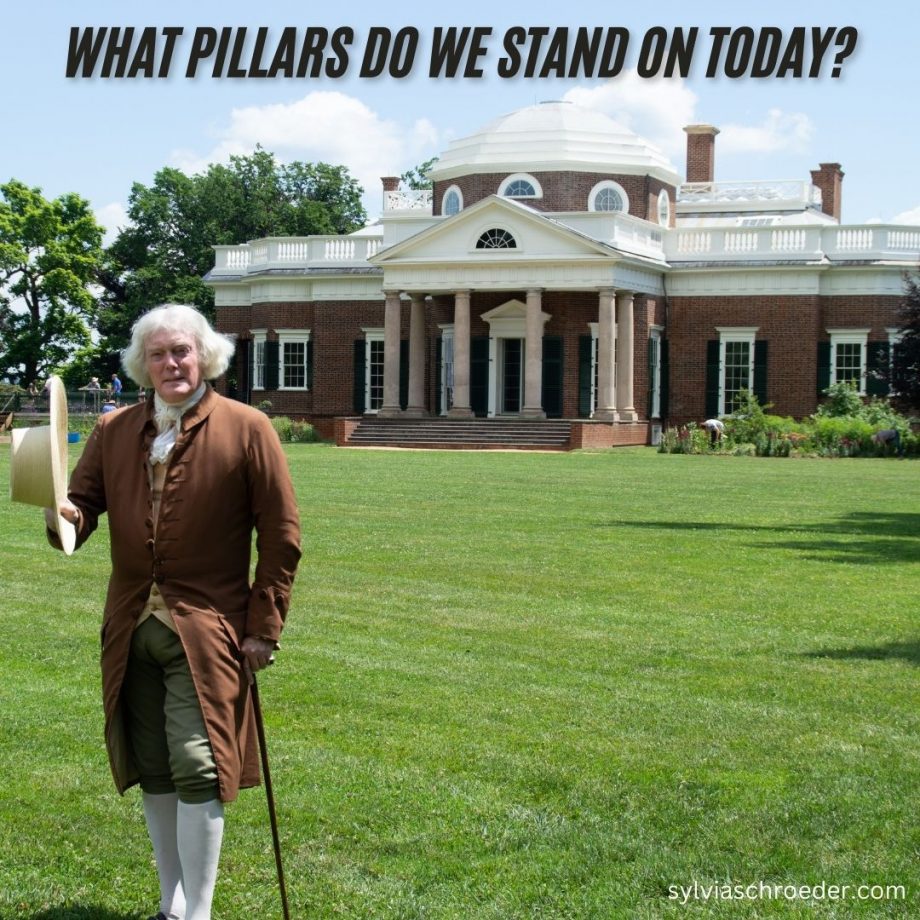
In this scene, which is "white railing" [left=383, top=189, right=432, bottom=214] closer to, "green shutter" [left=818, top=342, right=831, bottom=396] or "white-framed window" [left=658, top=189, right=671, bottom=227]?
"white-framed window" [left=658, top=189, right=671, bottom=227]

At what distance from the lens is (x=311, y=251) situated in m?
52.7

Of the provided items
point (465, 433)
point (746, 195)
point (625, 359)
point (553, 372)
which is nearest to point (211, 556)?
point (465, 433)

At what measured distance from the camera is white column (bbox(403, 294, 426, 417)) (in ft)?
156

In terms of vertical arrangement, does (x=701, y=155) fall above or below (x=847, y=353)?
above

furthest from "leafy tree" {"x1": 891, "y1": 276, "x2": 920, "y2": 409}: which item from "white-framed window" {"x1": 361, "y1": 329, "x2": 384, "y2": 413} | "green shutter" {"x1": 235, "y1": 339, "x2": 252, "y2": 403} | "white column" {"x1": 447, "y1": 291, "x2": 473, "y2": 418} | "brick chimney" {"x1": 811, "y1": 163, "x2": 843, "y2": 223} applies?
"brick chimney" {"x1": 811, "y1": 163, "x2": 843, "y2": 223}

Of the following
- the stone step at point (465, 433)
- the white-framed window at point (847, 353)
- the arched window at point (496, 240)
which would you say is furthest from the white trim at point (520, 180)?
the white-framed window at point (847, 353)

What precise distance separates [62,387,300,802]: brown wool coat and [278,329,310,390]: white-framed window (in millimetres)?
47150

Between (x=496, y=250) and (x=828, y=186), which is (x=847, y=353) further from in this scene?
(x=828, y=186)

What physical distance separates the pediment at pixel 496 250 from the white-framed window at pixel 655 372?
14.8 feet

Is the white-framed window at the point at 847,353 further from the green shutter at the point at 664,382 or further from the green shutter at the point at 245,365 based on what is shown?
the green shutter at the point at 245,365

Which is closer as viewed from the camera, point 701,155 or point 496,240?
point 496,240

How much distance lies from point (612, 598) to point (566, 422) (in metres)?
30.0

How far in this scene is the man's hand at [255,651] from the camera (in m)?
5.30

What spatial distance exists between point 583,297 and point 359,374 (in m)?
8.56
